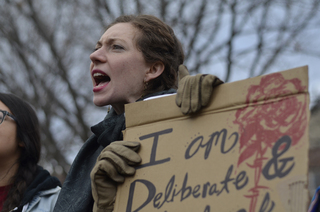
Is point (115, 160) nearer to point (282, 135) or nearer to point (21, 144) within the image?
point (282, 135)

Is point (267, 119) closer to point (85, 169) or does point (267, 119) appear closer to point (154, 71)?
point (154, 71)

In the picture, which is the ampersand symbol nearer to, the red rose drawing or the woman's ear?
the red rose drawing

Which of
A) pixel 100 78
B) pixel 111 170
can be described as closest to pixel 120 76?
pixel 100 78

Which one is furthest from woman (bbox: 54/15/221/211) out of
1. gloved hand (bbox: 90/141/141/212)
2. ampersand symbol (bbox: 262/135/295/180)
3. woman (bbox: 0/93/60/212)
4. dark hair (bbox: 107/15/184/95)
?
ampersand symbol (bbox: 262/135/295/180)

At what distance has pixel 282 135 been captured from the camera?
45.8 inches

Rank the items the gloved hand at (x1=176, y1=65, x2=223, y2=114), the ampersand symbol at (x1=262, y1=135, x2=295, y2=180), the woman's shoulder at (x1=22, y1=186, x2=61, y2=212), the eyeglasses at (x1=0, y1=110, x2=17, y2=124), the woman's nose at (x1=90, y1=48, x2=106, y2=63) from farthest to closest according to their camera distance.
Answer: the eyeglasses at (x1=0, y1=110, x2=17, y2=124)
the woman's shoulder at (x1=22, y1=186, x2=61, y2=212)
the woman's nose at (x1=90, y1=48, x2=106, y2=63)
the gloved hand at (x1=176, y1=65, x2=223, y2=114)
the ampersand symbol at (x1=262, y1=135, x2=295, y2=180)

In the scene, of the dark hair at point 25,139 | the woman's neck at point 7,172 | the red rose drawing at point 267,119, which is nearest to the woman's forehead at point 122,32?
the dark hair at point 25,139

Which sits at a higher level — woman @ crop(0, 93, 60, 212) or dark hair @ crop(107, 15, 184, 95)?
dark hair @ crop(107, 15, 184, 95)

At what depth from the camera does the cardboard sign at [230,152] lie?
112 centimetres

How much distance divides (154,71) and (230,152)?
954mm

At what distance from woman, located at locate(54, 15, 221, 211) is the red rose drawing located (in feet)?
2.27

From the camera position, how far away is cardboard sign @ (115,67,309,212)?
3.67ft

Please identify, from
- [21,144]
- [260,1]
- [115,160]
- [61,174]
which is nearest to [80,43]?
[61,174]

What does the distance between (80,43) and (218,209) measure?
24.0 ft
